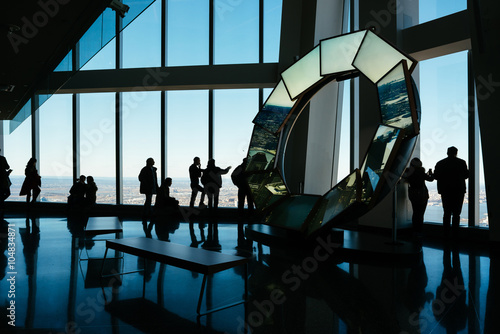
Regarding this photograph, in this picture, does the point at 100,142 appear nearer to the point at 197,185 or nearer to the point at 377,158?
the point at 197,185

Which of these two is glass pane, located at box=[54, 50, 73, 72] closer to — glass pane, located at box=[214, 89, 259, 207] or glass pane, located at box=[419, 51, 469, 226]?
glass pane, located at box=[214, 89, 259, 207]

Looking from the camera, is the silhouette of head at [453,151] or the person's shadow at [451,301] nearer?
the person's shadow at [451,301]

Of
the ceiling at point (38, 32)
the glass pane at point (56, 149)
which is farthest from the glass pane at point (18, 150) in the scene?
the ceiling at point (38, 32)

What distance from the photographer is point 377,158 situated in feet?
19.3

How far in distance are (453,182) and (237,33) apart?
776 centimetres

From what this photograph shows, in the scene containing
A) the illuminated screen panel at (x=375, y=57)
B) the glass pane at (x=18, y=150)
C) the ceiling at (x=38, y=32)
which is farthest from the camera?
the glass pane at (x=18, y=150)

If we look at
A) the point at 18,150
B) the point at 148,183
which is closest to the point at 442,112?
the point at 148,183

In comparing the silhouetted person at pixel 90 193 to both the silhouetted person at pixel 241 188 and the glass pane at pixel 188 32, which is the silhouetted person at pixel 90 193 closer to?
the silhouetted person at pixel 241 188

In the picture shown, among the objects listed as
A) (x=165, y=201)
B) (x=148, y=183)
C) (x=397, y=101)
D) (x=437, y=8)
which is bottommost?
(x=165, y=201)

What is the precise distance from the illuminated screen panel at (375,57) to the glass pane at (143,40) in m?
7.93

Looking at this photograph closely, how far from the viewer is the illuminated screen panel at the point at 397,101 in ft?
18.5

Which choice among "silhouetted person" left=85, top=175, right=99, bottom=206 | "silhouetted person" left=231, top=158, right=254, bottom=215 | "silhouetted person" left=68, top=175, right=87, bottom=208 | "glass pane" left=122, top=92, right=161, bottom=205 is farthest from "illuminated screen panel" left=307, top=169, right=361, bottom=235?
"silhouetted person" left=68, top=175, right=87, bottom=208

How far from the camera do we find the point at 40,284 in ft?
14.4

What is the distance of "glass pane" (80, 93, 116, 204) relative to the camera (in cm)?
1293
